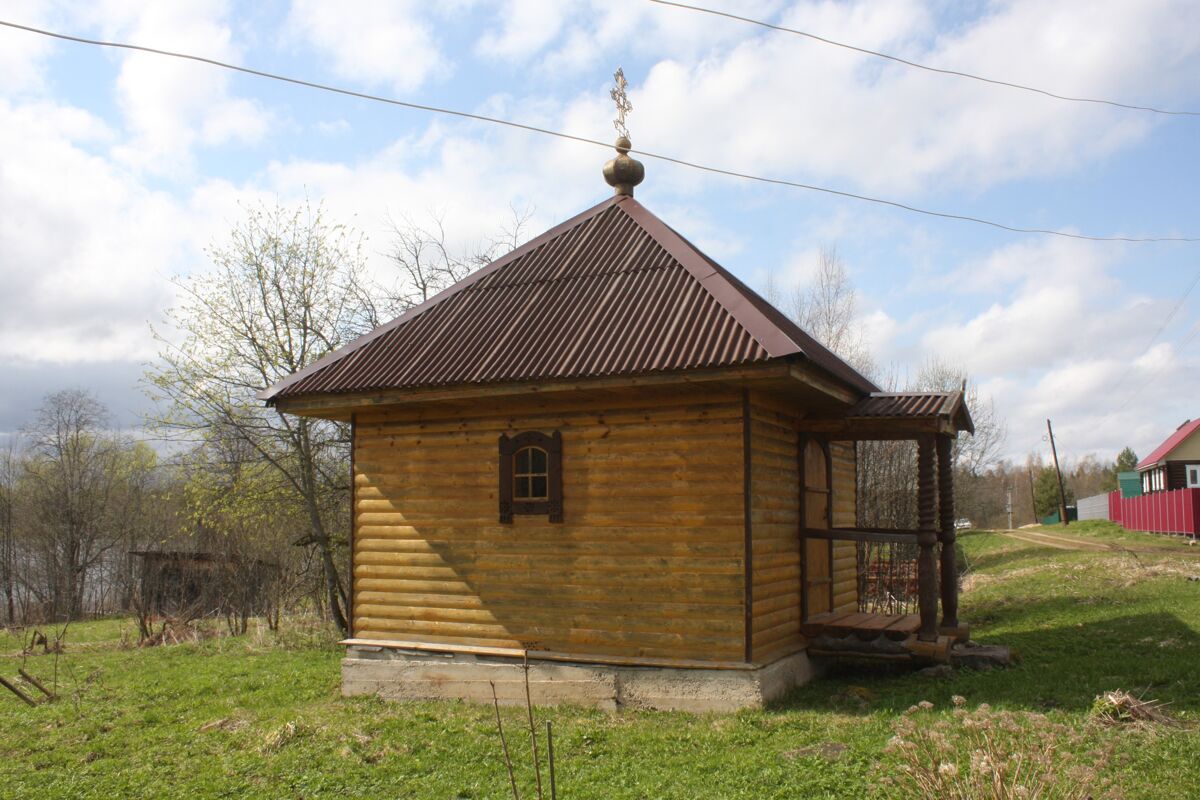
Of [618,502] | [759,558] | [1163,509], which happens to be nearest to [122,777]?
[618,502]

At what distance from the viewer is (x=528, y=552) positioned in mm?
9641

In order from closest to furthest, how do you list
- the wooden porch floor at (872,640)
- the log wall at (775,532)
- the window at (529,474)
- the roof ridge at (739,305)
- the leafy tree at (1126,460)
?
the roof ridge at (739,305)
the log wall at (775,532)
the wooden porch floor at (872,640)
the window at (529,474)
the leafy tree at (1126,460)

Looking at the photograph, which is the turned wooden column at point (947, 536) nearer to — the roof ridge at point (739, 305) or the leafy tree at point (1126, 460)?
the roof ridge at point (739, 305)

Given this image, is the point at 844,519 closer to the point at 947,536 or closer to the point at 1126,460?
the point at 947,536

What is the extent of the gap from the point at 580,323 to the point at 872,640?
4.63 metres

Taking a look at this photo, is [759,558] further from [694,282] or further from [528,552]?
[694,282]

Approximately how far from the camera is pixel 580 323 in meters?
9.84

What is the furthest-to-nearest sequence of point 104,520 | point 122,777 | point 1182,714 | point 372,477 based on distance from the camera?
1. point 104,520
2. point 372,477
3. point 122,777
4. point 1182,714

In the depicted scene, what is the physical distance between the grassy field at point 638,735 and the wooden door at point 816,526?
36.6 inches

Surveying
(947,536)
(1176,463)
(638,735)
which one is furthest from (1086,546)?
(638,735)

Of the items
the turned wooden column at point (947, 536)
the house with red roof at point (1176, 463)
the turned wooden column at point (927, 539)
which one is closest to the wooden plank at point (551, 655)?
the turned wooden column at point (927, 539)

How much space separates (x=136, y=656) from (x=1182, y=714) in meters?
14.7

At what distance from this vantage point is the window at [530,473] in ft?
31.1

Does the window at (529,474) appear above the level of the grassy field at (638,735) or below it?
above
